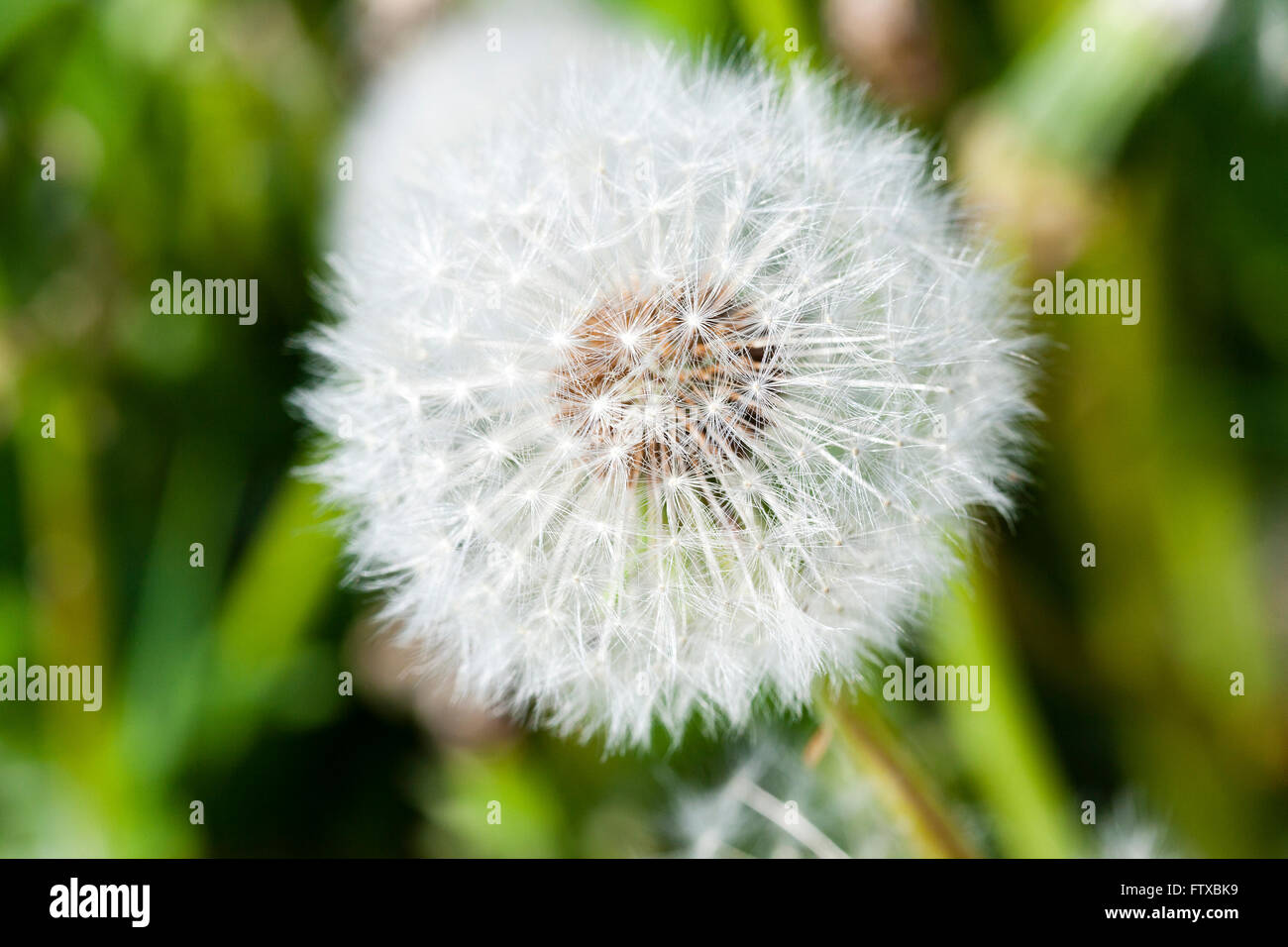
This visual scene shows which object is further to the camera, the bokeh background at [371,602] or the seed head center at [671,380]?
the bokeh background at [371,602]

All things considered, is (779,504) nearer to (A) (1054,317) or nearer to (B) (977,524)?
(B) (977,524)

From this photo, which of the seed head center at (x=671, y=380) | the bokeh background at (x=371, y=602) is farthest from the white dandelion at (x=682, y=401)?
the bokeh background at (x=371, y=602)

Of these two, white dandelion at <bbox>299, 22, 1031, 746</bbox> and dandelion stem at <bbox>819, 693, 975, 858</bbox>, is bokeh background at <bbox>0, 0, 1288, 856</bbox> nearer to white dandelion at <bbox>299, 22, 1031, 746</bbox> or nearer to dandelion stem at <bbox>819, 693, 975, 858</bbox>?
dandelion stem at <bbox>819, 693, 975, 858</bbox>

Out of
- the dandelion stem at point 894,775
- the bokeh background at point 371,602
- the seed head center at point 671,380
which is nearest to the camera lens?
the seed head center at point 671,380

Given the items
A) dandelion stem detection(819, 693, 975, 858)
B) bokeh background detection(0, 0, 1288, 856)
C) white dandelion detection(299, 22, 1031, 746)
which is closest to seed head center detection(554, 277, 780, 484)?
white dandelion detection(299, 22, 1031, 746)

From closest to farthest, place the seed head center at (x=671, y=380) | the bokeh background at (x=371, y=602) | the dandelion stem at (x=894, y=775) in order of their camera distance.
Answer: the seed head center at (x=671, y=380) < the dandelion stem at (x=894, y=775) < the bokeh background at (x=371, y=602)

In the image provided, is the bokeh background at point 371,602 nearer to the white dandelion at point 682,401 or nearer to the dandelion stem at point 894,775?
the dandelion stem at point 894,775

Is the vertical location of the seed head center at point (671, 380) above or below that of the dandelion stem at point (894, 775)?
above

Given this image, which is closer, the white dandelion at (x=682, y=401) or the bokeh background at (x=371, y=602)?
the white dandelion at (x=682, y=401)
